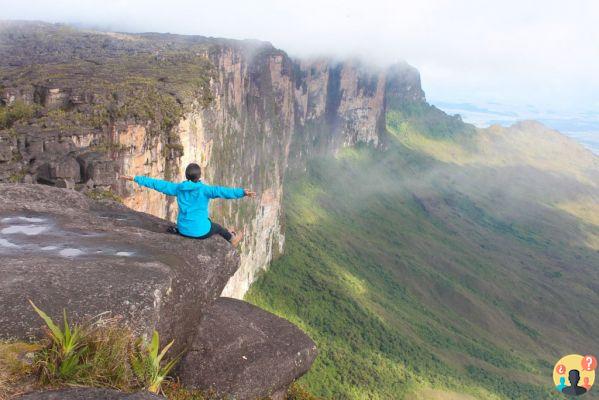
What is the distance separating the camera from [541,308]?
9319cm

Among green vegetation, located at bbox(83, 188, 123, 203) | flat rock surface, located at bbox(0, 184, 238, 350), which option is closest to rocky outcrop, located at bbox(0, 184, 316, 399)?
flat rock surface, located at bbox(0, 184, 238, 350)

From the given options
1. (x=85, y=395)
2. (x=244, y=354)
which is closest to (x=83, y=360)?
(x=85, y=395)

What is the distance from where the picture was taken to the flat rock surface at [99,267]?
6.52 meters

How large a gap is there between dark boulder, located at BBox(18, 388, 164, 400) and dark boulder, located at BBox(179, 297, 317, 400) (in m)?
2.55

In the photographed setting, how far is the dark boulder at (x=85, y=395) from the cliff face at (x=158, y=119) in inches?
469

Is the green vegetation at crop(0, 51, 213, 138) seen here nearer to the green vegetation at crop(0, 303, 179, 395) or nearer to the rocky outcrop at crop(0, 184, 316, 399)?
the rocky outcrop at crop(0, 184, 316, 399)

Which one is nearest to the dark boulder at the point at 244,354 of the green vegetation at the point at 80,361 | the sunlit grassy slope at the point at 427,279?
the green vegetation at the point at 80,361

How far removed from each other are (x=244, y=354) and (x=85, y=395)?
157 inches

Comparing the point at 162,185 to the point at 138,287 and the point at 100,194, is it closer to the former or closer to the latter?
the point at 138,287

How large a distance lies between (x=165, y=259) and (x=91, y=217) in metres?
3.00

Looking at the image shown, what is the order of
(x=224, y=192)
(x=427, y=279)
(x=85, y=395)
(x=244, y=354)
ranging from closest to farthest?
(x=85, y=395)
(x=244, y=354)
(x=224, y=192)
(x=427, y=279)

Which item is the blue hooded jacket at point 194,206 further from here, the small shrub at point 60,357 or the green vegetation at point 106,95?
the green vegetation at point 106,95

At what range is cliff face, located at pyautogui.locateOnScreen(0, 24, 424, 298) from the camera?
19.1 meters

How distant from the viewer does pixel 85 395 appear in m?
5.16
